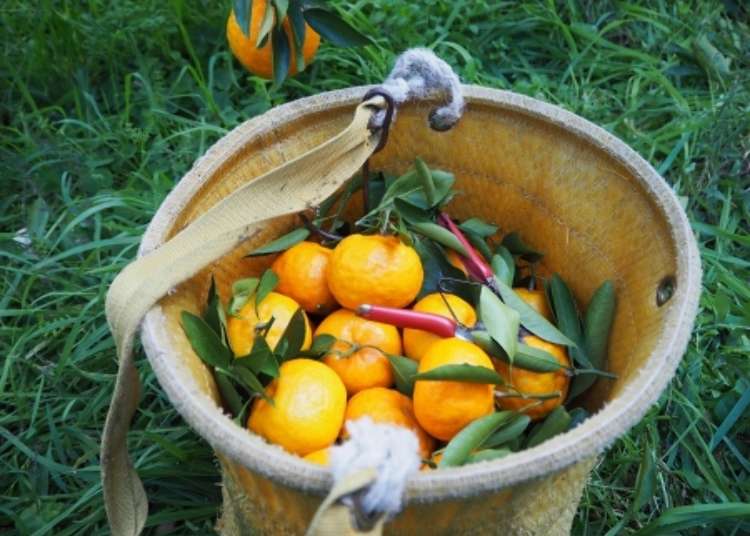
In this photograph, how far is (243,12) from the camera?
1323mm

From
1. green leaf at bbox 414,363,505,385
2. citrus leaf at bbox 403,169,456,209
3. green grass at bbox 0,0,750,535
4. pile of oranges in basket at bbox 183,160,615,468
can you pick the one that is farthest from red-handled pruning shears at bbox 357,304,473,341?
green grass at bbox 0,0,750,535

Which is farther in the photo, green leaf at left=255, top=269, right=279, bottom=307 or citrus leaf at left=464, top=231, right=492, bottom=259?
citrus leaf at left=464, top=231, right=492, bottom=259

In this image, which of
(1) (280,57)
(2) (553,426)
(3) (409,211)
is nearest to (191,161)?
(1) (280,57)

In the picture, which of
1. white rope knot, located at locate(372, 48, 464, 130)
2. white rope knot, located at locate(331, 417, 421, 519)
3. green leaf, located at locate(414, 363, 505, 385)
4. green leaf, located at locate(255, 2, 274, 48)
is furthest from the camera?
green leaf, located at locate(255, 2, 274, 48)

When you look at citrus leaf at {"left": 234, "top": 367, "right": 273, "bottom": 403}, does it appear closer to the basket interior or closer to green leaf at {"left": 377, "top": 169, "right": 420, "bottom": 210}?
the basket interior

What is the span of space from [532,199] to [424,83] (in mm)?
262

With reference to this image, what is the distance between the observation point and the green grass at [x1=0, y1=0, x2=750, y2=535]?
4.68ft

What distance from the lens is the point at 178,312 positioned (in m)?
1.10

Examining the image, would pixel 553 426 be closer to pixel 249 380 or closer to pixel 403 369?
pixel 403 369

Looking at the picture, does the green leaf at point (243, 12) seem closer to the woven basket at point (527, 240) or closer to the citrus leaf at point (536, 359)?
the woven basket at point (527, 240)

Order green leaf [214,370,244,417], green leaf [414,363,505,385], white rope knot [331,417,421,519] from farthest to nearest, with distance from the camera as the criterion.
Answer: green leaf [214,370,244,417], green leaf [414,363,505,385], white rope knot [331,417,421,519]

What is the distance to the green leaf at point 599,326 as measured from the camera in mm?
1224

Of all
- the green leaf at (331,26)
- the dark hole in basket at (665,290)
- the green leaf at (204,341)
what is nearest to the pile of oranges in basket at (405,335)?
the green leaf at (204,341)

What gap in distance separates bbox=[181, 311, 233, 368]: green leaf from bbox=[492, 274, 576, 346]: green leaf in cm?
39
